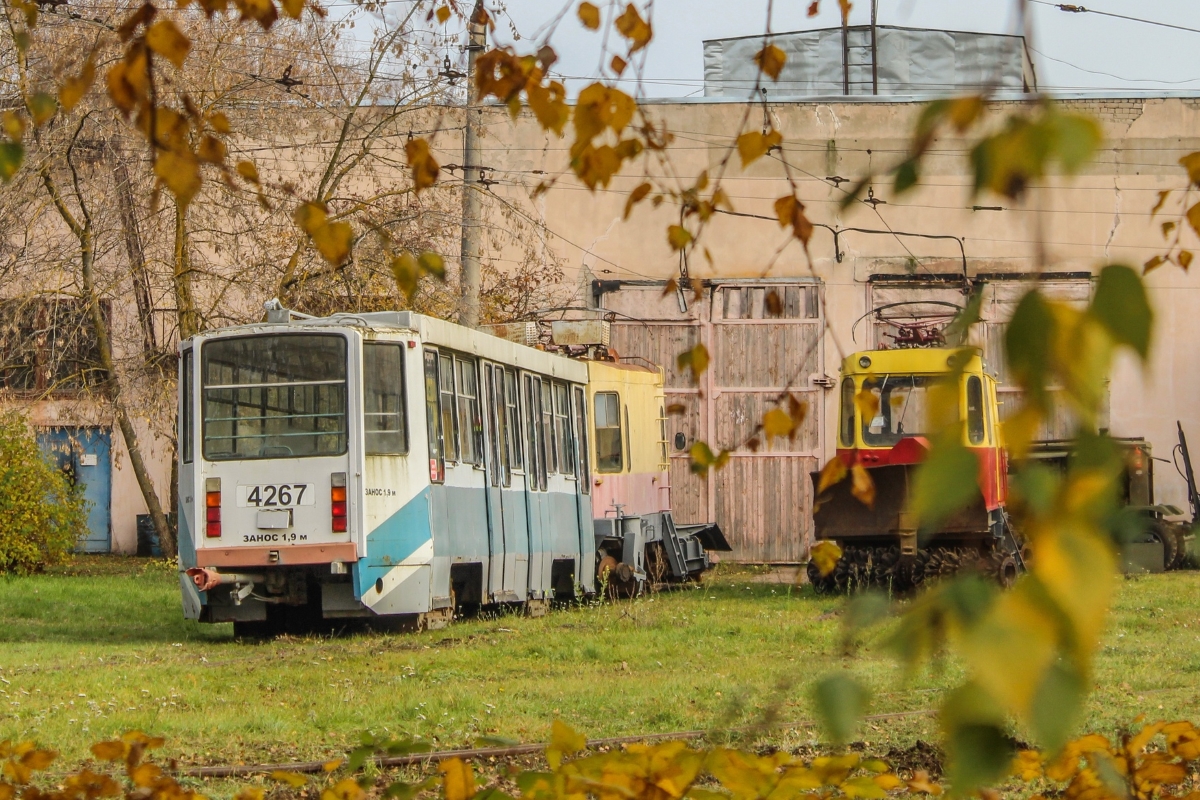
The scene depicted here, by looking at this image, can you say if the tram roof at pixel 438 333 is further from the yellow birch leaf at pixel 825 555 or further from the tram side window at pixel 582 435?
the yellow birch leaf at pixel 825 555

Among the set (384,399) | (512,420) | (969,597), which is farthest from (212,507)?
(969,597)

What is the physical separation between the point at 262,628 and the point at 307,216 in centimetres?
1313

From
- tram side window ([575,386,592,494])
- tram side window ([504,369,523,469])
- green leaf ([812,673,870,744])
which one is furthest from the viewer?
tram side window ([575,386,592,494])

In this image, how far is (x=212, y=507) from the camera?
13.8 metres

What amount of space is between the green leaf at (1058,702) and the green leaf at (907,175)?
0.58m

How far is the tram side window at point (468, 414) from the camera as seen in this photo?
15.3 m

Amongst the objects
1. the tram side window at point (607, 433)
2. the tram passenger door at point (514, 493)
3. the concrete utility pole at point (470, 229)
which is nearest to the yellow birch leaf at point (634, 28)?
the tram passenger door at point (514, 493)

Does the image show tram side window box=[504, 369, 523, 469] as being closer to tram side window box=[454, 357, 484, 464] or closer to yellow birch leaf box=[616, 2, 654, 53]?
tram side window box=[454, 357, 484, 464]

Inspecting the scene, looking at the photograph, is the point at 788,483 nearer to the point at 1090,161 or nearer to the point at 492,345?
the point at 492,345

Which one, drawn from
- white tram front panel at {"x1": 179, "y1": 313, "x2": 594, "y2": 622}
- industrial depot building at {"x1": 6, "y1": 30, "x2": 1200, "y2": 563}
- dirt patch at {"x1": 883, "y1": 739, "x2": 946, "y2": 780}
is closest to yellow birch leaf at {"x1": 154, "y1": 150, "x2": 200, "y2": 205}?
dirt patch at {"x1": 883, "y1": 739, "x2": 946, "y2": 780}

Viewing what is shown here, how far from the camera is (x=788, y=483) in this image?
2712 cm

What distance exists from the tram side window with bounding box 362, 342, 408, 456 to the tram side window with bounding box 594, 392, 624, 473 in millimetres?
5527

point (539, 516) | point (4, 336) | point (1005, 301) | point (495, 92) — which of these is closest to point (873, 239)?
point (539, 516)

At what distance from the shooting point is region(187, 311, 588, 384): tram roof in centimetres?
1395
